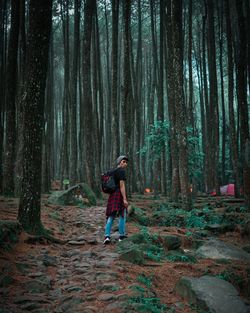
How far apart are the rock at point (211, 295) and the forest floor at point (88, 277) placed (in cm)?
12

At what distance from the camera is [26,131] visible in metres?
6.02

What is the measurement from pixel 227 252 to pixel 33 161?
3.99m

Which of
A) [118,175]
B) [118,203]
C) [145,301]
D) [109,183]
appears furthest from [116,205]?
[145,301]

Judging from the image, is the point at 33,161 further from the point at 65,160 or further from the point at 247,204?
the point at 65,160

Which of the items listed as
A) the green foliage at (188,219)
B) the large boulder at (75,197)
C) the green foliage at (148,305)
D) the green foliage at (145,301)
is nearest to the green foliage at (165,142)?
the large boulder at (75,197)

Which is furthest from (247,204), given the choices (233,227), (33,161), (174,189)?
(33,161)

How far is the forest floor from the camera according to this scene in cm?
339

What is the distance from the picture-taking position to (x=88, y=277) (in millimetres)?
4234

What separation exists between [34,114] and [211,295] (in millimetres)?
4277

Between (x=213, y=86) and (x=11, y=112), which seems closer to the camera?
(x=11, y=112)

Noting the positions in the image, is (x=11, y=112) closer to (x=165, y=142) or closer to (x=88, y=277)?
(x=165, y=142)

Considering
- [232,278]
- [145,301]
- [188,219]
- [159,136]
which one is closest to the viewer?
[145,301]

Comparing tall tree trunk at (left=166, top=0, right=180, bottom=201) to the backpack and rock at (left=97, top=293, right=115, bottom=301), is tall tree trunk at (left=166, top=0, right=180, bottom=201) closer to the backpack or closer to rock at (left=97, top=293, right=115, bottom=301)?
the backpack

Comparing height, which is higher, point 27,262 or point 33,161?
point 33,161
